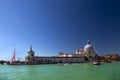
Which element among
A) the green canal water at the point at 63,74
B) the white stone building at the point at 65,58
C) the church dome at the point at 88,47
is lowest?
the green canal water at the point at 63,74

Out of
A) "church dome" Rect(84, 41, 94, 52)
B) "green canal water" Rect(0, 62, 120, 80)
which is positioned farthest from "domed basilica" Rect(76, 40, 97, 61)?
"green canal water" Rect(0, 62, 120, 80)

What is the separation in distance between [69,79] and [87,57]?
7715 centimetres

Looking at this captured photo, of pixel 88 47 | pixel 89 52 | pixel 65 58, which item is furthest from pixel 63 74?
pixel 88 47

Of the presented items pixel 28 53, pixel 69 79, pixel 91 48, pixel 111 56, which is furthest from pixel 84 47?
pixel 69 79

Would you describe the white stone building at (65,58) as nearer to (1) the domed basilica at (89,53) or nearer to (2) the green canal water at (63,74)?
(1) the domed basilica at (89,53)

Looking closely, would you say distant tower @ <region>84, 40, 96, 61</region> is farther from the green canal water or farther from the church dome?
the green canal water

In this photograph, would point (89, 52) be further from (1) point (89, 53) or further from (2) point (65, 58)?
(2) point (65, 58)

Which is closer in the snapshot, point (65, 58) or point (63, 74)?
point (63, 74)

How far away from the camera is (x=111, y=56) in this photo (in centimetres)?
11175

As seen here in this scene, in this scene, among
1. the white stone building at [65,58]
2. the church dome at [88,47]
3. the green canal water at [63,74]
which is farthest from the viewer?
the church dome at [88,47]

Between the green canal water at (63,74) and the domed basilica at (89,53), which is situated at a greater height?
the domed basilica at (89,53)

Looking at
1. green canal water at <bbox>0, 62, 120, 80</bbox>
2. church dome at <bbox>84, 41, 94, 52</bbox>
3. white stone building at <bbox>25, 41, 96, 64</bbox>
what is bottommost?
green canal water at <bbox>0, 62, 120, 80</bbox>

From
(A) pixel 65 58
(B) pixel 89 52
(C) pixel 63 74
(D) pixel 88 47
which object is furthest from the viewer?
(D) pixel 88 47

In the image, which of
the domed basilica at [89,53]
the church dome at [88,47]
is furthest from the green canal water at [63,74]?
the church dome at [88,47]
